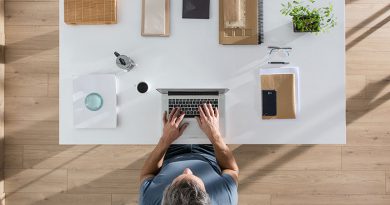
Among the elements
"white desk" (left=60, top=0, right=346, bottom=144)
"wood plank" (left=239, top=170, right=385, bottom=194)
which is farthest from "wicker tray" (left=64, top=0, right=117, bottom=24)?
"wood plank" (left=239, top=170, right=385, bottom=194)

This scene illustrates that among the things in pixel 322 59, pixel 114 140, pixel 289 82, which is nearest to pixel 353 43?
pixel 322 59

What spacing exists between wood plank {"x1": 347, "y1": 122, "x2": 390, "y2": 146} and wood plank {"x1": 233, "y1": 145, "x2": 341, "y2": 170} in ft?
0.53

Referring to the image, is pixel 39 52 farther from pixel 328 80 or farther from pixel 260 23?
pixel 328 80

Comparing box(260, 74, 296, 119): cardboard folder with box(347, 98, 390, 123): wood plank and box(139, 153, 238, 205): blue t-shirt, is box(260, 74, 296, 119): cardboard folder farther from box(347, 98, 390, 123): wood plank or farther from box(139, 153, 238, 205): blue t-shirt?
box(347, 98, 390, 123): wood plank

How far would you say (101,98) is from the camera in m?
1.83

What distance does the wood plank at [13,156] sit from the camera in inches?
103

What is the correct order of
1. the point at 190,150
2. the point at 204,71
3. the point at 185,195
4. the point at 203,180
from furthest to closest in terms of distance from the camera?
the point at 190,150
the point at 204,71
the point at 203,180
the point at 185,195

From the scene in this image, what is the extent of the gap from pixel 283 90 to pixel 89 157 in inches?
58.7

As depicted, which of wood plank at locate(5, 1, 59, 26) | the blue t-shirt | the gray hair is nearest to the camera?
the gray hair

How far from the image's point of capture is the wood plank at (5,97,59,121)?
2605 millimetres

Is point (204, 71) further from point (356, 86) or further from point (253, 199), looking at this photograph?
point (356, 86)

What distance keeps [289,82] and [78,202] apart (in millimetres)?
1731

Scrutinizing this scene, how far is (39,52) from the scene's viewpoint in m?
2.59

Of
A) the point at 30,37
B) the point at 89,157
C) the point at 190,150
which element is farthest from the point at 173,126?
the point at 30,37
